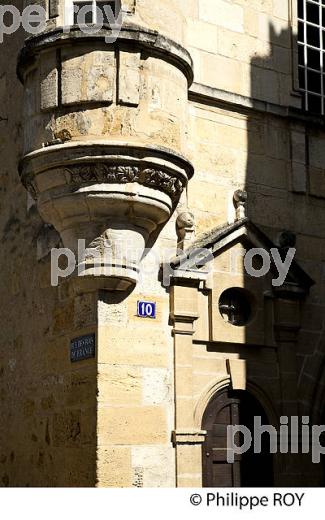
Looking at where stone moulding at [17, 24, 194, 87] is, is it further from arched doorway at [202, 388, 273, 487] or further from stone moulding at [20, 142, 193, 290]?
arched doorway at [202, 388, 273, 487]

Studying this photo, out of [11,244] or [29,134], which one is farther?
[11,244]

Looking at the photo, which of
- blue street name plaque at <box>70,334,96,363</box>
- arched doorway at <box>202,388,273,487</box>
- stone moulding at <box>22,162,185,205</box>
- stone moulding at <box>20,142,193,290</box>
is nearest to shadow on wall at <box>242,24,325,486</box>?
arched doorway at <box>202,388,273,487</box>

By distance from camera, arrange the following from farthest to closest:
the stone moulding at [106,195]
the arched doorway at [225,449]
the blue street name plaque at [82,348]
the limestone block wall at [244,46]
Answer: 1. the limestone block wall at [244,46]
2. the arched doorway at [225,449]
3. the blue street name plaque at [82,348]
4. the stone moulding at [106,195]

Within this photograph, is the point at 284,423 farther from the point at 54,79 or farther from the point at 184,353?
the point at 54,79

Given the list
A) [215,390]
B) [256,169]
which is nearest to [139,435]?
[215,390]

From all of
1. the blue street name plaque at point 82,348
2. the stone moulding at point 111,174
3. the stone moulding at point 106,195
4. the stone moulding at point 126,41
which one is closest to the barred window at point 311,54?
the stone moulding at point 126,41

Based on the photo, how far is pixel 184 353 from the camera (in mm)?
9102

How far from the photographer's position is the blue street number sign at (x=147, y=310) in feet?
29.3

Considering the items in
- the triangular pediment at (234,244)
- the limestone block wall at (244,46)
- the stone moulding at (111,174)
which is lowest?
the triangular pediment at (234,244)

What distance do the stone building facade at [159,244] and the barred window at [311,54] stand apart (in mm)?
71

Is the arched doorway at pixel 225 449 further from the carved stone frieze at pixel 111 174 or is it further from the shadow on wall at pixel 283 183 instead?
the carved stone frieze at pixel 111 174

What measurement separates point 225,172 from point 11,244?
8.12 feet

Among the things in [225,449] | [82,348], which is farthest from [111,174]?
[225,449]

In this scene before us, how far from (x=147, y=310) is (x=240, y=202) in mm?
1688
